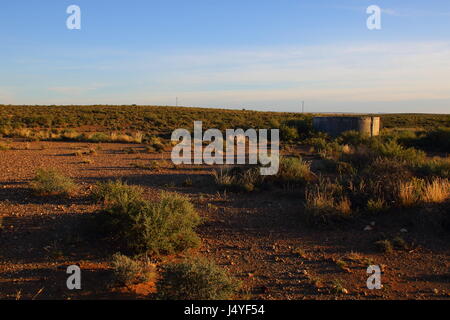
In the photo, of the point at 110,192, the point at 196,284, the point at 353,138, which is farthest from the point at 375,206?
the point at 353,138

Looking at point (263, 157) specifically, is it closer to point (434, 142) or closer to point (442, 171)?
point (442, 171)

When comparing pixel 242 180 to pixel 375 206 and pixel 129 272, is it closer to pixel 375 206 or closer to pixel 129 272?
pixel 375 206

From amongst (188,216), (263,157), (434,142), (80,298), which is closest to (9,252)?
(80,298)

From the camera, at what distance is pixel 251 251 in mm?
6531

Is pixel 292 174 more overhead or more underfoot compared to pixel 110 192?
more overhead

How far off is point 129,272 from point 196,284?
0.95 metres

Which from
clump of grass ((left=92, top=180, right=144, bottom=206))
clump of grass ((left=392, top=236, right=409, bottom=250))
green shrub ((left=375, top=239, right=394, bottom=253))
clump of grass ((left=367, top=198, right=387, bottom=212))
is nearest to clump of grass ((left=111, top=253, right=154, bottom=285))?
clump of grass ((left=92, top=180, right=144, bottom=206))

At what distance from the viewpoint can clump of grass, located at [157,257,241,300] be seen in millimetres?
4656

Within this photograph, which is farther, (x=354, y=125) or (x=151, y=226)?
(x=354, y=125)

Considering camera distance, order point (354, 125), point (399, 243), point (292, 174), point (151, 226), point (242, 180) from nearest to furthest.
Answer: point (151, 226) → point (399, 243) → point (242, 180) → point (292, 174) → point (354, 125)

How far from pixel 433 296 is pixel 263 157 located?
7.72 metres

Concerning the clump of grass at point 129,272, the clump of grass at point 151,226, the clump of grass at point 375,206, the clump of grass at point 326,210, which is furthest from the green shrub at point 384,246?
the clump of grass at point 129,272

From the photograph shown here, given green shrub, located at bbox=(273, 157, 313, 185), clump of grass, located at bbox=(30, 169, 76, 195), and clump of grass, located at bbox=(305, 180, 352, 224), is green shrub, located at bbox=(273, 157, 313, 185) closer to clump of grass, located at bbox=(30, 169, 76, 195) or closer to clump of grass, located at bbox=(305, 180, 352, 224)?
clump of grass, located at bbox=(305, 180, 352, 224)

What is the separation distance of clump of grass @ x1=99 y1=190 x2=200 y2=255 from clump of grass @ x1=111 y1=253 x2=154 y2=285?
2.65 ft
